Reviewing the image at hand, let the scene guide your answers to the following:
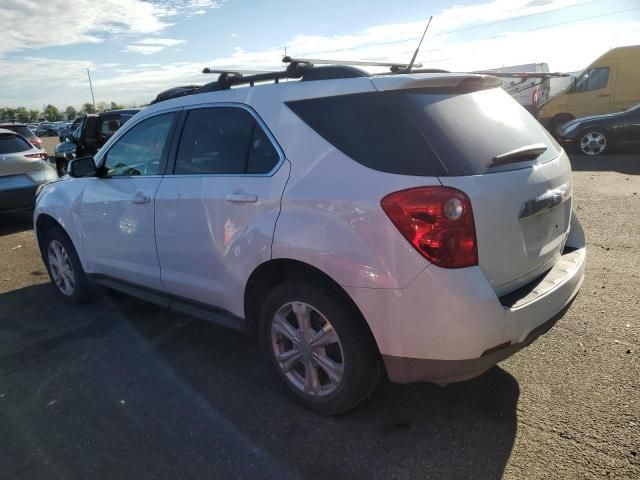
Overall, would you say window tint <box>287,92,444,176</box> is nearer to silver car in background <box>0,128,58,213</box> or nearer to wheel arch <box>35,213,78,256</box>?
wheel arch <box>35,213,78,256</box>

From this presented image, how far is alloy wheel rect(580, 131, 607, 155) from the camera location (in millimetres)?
12828

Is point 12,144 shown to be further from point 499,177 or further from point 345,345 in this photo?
point 499,177

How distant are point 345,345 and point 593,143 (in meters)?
12.7

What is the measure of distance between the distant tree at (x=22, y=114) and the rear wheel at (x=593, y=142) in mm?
92604

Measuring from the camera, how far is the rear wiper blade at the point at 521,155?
8.28 feet

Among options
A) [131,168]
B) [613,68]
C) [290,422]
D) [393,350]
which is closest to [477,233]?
[393,350]

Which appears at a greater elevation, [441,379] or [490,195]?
[490,195]

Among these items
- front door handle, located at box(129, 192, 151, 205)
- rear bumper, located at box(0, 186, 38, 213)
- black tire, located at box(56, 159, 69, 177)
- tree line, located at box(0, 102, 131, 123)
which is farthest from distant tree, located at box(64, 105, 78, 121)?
front door handle, located at box(129, 192, 151, 205)

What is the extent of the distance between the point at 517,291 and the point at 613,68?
1474cm

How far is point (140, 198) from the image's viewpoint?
12.3ft

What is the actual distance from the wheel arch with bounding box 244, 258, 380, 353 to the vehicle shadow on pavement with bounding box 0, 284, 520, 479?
513 mm

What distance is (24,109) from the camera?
93312 mm

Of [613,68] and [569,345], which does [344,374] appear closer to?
[569,345]

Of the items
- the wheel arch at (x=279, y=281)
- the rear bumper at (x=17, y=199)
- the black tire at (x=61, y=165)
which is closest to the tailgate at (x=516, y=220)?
the wheel arch at (x=279, y=281)
